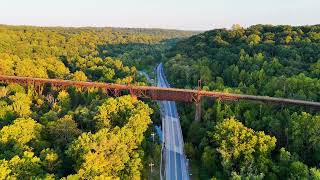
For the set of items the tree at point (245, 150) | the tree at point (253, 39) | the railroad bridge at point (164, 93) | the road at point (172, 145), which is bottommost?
the road at point (172, 145)

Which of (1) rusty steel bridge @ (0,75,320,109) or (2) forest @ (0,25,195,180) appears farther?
(1) rusty steel bridge @ (0,75,320,109)

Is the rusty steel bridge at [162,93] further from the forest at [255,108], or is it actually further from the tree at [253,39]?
the tree at [253,39]

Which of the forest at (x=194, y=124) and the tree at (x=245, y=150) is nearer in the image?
the forest at (x=194, y=124)

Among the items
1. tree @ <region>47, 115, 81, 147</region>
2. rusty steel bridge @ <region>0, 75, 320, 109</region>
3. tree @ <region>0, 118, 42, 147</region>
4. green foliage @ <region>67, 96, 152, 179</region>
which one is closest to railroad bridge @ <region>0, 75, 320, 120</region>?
rusty steel bridge @ <region>0, 75, 320, 109</region>

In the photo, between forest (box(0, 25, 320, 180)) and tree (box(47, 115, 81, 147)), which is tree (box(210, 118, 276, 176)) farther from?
tree (box(47, 115, 81, 147))

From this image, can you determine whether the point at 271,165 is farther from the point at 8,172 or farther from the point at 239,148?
the point at 8,172

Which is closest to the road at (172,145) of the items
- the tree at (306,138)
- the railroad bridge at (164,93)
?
the railroad bridge at (164,93)
